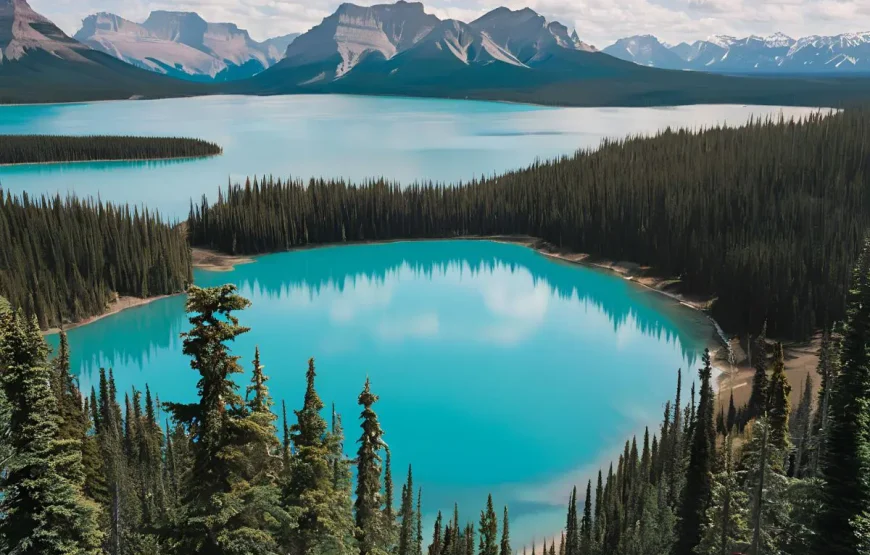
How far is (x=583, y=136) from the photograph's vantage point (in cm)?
17862

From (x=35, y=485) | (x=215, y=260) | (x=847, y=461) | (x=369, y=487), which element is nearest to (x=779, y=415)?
(x=847, y=461)

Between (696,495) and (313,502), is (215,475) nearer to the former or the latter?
(313,502)

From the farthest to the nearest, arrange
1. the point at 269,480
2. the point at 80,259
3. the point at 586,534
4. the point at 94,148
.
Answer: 1. the point at 94,148
2. the point at 80,259
3. the point at 586,534
4. the point at 269,480

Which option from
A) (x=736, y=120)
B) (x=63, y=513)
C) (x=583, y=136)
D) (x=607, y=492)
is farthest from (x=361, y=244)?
(x=736, y=120)

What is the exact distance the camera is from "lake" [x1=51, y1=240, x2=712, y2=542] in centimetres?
3684

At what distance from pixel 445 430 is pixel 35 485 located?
27.2 meters

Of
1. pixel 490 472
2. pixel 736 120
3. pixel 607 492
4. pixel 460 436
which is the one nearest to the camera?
pixel 607 492

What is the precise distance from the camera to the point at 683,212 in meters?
74.6

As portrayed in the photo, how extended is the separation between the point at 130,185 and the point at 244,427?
116 metres

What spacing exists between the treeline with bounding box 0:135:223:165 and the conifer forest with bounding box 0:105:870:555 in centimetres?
6842

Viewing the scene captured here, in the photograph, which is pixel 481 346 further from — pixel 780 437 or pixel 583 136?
pixel 583 136

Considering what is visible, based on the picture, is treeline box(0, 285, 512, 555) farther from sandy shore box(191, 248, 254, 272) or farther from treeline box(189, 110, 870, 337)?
sandy shore box(191, 248, 254, 272)

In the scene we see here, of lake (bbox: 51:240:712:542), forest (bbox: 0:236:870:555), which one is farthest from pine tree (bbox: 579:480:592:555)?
forest (bbox: 0:236:870:555)

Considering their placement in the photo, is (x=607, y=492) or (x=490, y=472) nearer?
(x=607, y=492)
